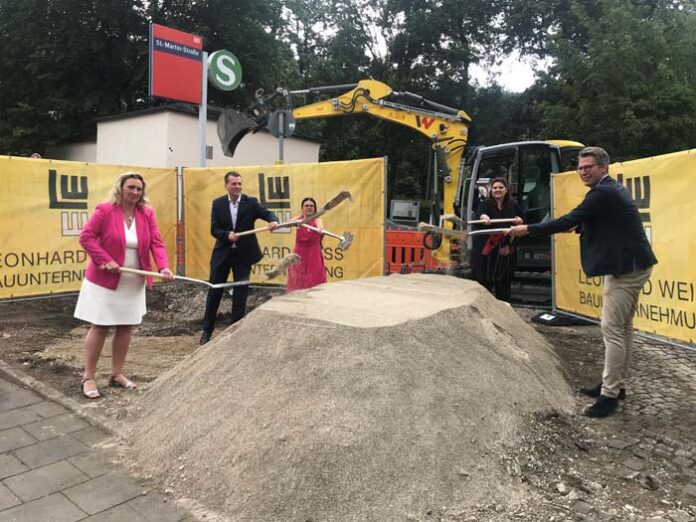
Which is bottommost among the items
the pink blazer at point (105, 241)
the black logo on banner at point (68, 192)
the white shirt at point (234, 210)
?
the pink blazer at point (105, 241)

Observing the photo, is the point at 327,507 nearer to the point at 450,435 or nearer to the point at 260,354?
the point at 450,435

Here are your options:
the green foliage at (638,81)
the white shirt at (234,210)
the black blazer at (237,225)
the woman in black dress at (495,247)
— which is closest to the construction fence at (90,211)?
the woman in black dress at (495,247)

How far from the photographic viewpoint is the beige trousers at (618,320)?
13.3ft

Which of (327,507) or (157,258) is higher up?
(157,258)

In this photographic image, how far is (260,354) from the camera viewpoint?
3.54 metres

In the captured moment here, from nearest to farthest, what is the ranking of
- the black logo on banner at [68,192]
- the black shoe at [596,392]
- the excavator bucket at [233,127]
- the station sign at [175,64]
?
the black shoe at [596,392] → the black logo on banner at [68,192] → the excavator bucket at [233,127] → the station sign at [175,64]

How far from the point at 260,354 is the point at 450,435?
128 cm

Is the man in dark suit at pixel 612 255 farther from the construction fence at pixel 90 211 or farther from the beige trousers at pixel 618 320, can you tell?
the construction fence at pixel 90 211

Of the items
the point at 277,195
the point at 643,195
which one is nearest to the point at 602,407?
the point at 643,195

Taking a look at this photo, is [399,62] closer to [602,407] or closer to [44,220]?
[44,220]

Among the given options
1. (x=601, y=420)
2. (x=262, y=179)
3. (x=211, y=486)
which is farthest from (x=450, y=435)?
(x=262, y=179)

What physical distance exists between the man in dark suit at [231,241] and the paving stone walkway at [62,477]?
2.01 meters

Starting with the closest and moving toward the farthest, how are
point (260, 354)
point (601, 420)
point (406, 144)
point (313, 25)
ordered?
point (260, 354) → point (601, 420) → point (406, 144) → point (313, 25)

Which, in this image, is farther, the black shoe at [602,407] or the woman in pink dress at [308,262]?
the woman in pink dress at [308,262]
